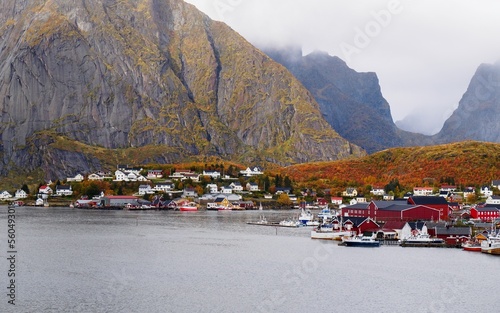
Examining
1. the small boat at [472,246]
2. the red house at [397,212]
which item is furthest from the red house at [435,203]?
the small boat at [472,246]

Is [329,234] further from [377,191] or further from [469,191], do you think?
[377,191]

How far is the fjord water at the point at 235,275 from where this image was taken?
107 ft

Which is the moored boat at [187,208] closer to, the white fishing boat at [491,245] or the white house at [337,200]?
the white house at [337,200]

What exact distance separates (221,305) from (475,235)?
3240 centimetres

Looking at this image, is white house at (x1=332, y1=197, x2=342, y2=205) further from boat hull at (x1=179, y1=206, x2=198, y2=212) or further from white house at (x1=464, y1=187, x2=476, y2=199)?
boat hull at (x1=179, y1=206, x2=198, y2=212)

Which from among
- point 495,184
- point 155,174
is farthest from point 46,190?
point 495,184

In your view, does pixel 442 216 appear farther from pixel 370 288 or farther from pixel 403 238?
pixel 370 288

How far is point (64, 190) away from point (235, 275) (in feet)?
288

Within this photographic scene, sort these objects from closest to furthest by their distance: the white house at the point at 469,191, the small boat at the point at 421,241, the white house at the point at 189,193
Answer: the small boat at the point at 421,241 → the white house at the point at 469,191 → the white house at the point at 189,193

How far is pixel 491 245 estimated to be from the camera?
5162 centimetres

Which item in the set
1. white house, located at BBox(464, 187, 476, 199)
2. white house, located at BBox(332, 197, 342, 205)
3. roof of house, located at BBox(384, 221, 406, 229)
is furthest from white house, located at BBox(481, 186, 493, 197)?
roof of house, located at BBox(384, 221, 406, 229)

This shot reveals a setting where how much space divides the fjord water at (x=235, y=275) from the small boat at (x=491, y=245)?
1.92 metres

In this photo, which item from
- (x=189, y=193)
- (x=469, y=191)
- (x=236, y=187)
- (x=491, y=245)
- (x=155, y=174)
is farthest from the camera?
(x=155, y=174)

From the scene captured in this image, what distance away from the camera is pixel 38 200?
115 metres
